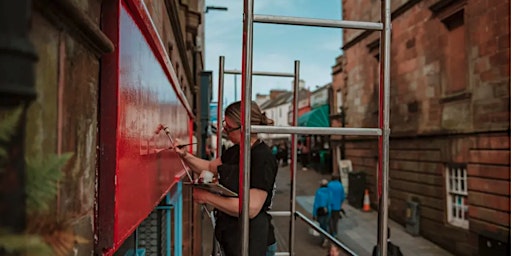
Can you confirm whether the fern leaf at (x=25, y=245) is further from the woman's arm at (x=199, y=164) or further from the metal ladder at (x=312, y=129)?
the woman's arm at (x=199, y=164)

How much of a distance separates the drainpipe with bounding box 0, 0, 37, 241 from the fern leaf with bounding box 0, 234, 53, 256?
1 cm

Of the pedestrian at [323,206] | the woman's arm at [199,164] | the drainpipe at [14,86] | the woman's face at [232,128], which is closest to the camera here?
the drainpipe at [14,86]

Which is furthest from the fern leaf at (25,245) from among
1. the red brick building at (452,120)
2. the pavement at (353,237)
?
the red brick building at (452,120)

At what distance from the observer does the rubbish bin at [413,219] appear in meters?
13.0

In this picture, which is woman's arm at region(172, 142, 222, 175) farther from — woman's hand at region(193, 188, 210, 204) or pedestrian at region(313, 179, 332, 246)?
Answer: pedestrian at region(313, 179, 332, 246)

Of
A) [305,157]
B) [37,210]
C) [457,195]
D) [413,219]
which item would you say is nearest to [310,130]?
[37,210]

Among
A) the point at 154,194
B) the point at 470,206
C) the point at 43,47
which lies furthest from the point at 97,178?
the point at 470,206

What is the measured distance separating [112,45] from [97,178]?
448 millimetres

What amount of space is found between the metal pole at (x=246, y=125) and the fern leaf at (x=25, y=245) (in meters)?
1.32

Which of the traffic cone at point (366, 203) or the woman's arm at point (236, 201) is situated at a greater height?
the woman's arm at point (236, 201)

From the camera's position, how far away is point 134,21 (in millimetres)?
1796

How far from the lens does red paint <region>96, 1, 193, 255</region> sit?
55.4 inches

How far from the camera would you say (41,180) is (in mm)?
668

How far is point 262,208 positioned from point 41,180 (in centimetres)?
196
